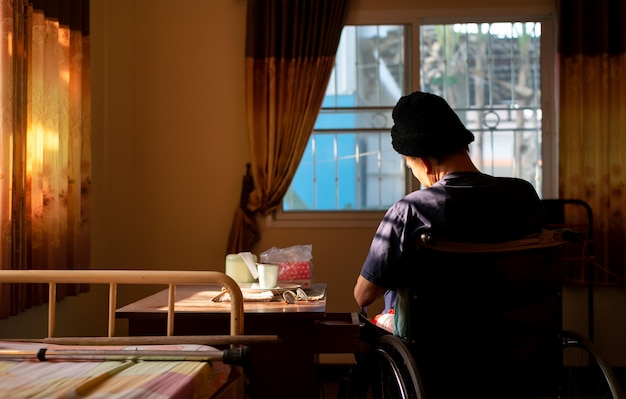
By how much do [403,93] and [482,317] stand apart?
250 centimetres

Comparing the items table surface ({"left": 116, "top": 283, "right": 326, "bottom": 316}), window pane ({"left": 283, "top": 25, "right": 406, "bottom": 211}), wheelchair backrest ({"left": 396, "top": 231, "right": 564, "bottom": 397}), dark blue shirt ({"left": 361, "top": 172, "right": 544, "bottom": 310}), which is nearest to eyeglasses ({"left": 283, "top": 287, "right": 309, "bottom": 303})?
table surface ({"left": 116, "top": 283, "right": 326, "bottom": 316})

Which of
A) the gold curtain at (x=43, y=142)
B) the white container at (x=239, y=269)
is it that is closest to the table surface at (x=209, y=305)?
the white container at (x=239, y=269)

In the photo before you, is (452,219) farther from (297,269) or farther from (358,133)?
(358,133)

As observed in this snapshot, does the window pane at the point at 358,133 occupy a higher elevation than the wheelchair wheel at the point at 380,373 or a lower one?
higher

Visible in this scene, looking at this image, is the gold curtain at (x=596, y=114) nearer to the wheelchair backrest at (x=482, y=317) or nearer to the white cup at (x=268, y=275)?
the white cup at (x=268, y=275)

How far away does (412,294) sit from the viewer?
1530 millimetres

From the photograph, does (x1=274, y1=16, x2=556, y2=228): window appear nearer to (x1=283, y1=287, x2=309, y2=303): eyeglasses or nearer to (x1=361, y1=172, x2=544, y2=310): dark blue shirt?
(x1=283, y1=287, x2=309, y2=303): eyeglasses

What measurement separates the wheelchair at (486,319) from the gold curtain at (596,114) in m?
2.26

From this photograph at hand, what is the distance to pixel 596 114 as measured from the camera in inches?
143

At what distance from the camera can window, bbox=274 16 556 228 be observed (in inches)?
152

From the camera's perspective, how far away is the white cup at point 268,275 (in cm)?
220

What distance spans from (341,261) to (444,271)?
2.30 metres

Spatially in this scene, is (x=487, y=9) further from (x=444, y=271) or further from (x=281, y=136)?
(x=444, y=271)

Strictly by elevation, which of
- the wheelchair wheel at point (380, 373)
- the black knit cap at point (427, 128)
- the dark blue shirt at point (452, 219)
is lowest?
the wheelchair wheel at point (380, 373)
